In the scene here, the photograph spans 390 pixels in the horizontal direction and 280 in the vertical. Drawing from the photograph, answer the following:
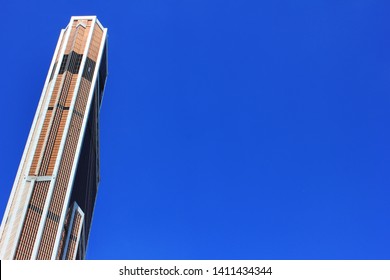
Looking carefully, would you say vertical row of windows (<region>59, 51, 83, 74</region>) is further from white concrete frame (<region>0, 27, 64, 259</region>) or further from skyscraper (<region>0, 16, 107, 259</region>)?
white concrete frame (<region>0, 27, 64, 259</region>)

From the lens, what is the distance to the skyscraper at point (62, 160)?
106 m

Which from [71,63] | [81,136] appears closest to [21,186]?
[81,136]

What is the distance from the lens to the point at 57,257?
111 metres

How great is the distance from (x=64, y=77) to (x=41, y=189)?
47.0 meters

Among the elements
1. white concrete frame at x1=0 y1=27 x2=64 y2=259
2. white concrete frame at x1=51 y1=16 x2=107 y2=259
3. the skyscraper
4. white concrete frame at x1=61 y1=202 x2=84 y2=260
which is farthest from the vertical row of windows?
white concrete frame at x1=61 y1=202 x2=84 y2=260

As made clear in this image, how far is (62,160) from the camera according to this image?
123000mm

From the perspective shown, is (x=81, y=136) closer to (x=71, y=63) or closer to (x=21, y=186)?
(x=21, y=186)

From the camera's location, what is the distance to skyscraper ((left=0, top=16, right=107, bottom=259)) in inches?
4193

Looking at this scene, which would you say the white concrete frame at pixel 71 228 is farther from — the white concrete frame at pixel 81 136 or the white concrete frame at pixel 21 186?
the white concrete frame at pixel 21 186

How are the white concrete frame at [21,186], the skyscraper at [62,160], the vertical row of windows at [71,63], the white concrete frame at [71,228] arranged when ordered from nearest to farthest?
the white concrete frame at [21,186] → the skyscraper at [62,160] → the white concrete frame at [71,228] → the vertical row of windows at [71,63]

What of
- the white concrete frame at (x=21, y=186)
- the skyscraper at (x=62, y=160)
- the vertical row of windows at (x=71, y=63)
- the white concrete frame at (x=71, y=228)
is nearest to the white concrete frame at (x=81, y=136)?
the skyscraper at (x=62, y=160)

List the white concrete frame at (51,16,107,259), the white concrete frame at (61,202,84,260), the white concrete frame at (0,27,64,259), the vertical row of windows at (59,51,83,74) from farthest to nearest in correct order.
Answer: the vertical row of windows at (59,51,83,74), the white concrete frame at (61,202,84,260), the white concrete frame at (51,16,107,259), the white concrete frame at (0,27,64,259)
